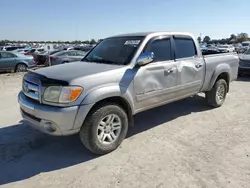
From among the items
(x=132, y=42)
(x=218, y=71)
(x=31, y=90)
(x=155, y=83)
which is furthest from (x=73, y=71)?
(x=218, y=71)

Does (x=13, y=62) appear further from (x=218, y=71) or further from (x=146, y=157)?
(x=146, y=157)

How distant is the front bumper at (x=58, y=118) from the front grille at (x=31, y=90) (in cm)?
12

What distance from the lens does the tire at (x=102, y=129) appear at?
138 inches

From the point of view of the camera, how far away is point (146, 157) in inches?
144

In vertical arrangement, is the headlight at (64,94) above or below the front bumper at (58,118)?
above

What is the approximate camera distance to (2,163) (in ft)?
11.5

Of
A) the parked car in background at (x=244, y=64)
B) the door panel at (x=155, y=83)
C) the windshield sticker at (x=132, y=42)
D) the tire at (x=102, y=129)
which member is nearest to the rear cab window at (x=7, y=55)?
the windshield sticker at (x=132, y=42)

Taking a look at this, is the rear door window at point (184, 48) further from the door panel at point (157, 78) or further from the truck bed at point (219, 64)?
the truck bed at point (219, 64)

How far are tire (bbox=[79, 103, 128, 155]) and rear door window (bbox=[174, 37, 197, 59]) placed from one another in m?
1.86

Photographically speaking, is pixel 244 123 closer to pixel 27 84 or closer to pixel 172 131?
pixel 172 131

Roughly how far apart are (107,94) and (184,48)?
239 centimetres

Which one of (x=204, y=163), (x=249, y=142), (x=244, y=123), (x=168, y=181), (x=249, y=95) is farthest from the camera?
(x=249, y=95)

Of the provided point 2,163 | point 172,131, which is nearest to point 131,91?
point 172,131

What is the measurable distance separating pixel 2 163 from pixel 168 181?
236cm
